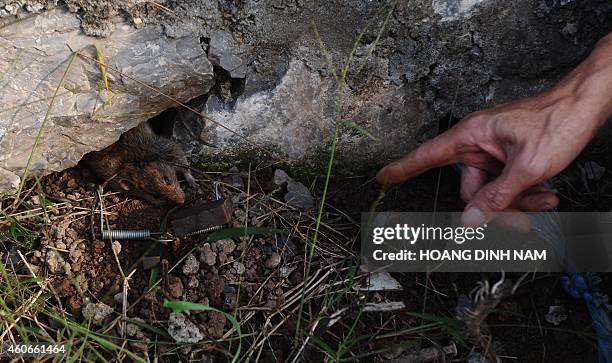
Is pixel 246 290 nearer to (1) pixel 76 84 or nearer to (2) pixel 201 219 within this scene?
(2) pixel 201 219

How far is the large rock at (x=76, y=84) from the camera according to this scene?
1.99m

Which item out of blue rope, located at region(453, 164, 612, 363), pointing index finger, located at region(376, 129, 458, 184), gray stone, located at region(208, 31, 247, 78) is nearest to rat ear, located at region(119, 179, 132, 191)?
gray stone, located at region(208, 31, 247, 78)

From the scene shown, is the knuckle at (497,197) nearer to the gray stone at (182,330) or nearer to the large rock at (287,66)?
the large rock at (287,66)

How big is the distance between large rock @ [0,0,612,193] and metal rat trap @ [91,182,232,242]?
26 cm

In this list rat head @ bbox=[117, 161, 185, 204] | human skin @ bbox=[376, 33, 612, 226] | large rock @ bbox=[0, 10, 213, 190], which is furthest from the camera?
rat head @ bbox=[117, 161, 185, 204]

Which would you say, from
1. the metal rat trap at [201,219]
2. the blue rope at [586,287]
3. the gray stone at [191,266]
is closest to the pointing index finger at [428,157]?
the blue rope at [586,287]

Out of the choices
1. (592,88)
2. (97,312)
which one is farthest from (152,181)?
(592,88)

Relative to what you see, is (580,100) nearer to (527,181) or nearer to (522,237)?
(527,181)

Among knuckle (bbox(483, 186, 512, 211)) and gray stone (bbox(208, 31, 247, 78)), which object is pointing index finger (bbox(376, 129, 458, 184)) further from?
gray stone (bbox(208, 31, 247, 78))

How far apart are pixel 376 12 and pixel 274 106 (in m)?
0.45

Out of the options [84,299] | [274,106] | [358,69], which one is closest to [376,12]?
[358,69]

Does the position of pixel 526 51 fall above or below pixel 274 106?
above

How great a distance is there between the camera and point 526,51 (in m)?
2.25

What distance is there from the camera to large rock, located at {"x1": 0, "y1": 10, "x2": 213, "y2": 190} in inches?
78.4
